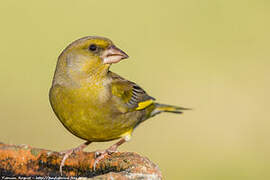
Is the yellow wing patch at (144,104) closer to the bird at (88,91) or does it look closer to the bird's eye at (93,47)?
the bird at (88,91)

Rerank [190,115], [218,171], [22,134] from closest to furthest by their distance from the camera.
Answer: [218,171] < [22,134] < [190,115]

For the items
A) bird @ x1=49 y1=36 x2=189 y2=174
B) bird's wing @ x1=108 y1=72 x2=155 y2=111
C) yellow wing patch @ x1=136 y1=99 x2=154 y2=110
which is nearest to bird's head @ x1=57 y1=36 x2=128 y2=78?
bird @ x1=49 y1=36 x2=189 y2=174

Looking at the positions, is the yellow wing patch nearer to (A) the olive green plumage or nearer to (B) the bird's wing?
(B) the bird's wing

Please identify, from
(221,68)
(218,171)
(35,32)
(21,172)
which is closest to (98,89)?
A: (21,172)

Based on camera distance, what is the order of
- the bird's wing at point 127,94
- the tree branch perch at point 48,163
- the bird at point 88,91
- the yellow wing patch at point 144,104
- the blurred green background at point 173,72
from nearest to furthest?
the tree branch perch at point 48,163 → the bird at point 88,91 → the bird's wing at point 127,94 → the yellow wing patch at point 144,104 → the blurred green background at point 173,72

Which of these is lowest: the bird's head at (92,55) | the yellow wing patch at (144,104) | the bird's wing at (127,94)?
the yellow wing patch at (144,104)

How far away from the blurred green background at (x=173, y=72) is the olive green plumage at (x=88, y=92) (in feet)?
12.9

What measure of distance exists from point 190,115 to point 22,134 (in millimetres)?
3168

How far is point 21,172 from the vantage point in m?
3.27

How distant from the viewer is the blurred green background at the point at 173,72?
8.45m

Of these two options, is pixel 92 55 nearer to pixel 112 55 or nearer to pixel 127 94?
pixel 112 55

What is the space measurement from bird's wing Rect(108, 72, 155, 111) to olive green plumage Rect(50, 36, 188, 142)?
8cm

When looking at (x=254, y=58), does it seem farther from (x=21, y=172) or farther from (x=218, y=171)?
(x=21, y=172)

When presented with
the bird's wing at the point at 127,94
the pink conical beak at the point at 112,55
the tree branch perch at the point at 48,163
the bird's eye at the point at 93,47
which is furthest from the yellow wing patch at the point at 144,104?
the tree branch perch at the point at 48,163
